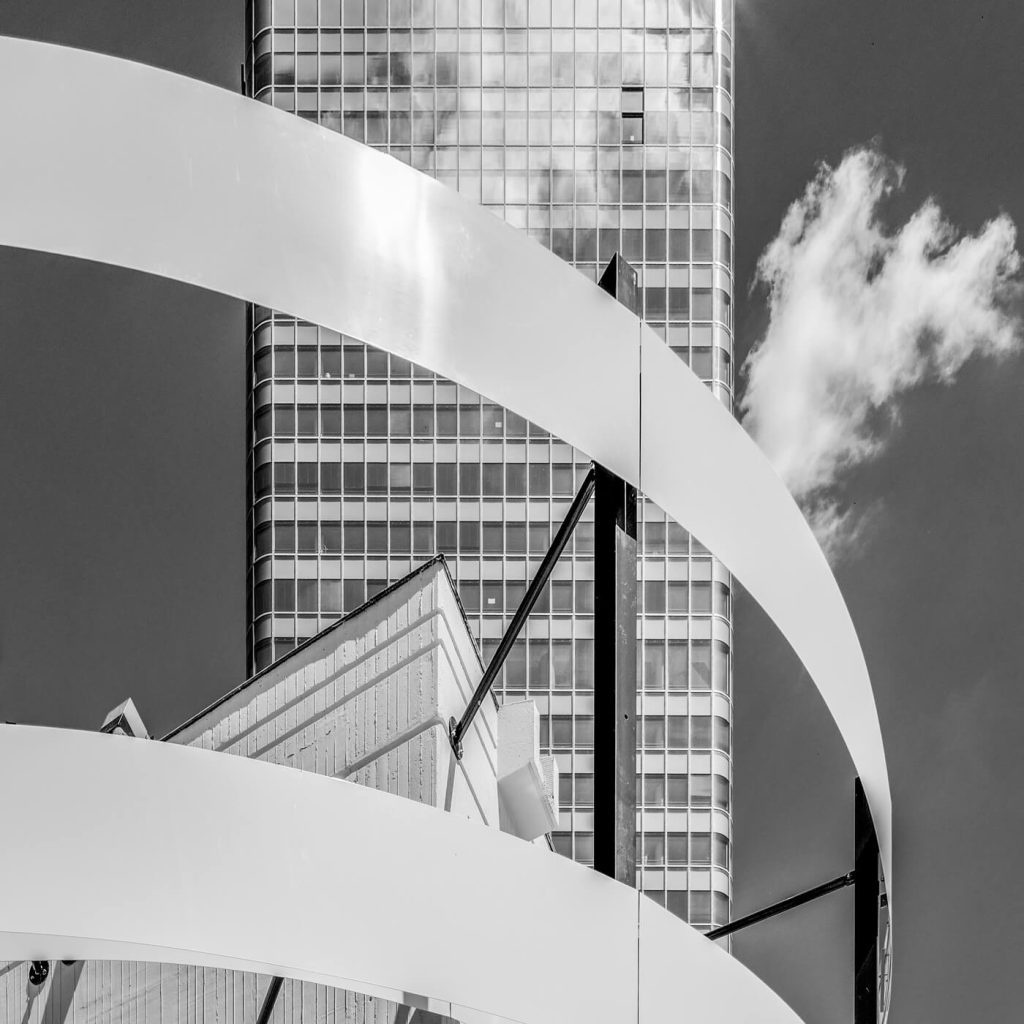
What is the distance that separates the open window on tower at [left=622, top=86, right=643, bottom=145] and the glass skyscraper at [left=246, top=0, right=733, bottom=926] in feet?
0.61

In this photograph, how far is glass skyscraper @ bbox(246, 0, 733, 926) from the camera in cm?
9338

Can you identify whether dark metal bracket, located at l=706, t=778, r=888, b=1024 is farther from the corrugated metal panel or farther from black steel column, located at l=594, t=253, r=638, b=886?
black steel column, located at l=594, t=253, r=638, b=886

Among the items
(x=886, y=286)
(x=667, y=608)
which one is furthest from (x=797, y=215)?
(x=667, y=608)

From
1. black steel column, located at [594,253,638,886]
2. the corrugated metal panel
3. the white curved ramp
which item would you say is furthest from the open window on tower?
the white curved ramp

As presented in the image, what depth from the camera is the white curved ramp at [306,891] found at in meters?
6.18

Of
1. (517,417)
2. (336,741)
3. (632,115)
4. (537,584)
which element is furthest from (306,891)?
(632,115)

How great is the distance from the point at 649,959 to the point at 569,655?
283 feet

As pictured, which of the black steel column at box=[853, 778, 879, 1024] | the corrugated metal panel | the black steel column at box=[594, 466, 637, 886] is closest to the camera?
the black steel column at box=[594, 466, 637, 886]

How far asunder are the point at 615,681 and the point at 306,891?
1917 mm

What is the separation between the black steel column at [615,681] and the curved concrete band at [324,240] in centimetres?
27

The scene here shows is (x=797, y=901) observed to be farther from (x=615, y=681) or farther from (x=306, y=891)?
(x=306, y=891)

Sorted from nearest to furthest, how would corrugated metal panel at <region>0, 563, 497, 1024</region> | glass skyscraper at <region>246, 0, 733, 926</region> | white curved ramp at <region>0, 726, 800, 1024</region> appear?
white curved ramp at <region>0, 726, 800, 1024</region> → corrugated metal panel at <region>0, 563, 497, 1024</region> → glass skyscraper at <region>246, 0, 733, 926</region>

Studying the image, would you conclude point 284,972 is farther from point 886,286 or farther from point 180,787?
point 886,286

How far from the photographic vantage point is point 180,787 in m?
6.62
